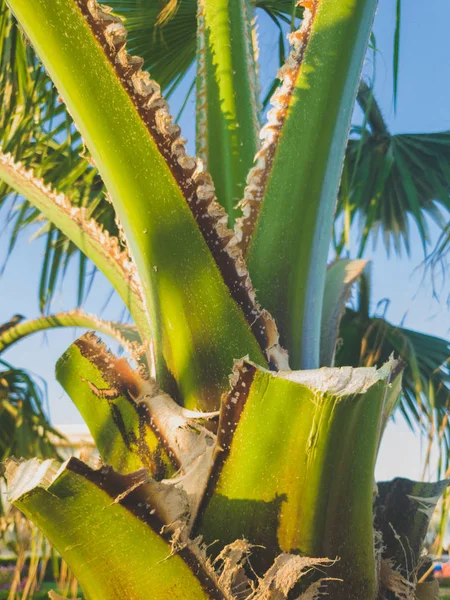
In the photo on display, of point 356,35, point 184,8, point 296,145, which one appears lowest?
point 296,145

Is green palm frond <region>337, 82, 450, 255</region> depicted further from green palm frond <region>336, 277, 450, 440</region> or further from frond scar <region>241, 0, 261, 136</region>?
frond scar <region>241, 0, 261, 136</region>

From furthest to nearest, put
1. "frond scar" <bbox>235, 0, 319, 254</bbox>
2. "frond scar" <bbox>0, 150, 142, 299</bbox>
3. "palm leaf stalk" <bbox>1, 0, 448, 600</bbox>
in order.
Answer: "frond scar" <bbox>0, 150, 142, 299</bbox> < "frond scar" <bbox>235, 0, 319, 254</bbox> < "palm leaf stalk" <bbox>1, 0, 448, 600</bbox>

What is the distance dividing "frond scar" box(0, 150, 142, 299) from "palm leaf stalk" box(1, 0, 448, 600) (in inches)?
0.5

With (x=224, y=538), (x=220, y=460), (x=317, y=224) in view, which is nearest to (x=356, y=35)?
(x=317, y=224)

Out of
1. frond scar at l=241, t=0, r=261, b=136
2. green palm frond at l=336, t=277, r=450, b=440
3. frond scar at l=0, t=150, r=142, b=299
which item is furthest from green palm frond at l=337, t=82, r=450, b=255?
frond scar at l=0, t=150, r=142, b=299

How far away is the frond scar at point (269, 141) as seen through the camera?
1.23 m

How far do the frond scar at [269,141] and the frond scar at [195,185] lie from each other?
3.9 inches

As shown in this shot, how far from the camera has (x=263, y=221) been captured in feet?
3.97

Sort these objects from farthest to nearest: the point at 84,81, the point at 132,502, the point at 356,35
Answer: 1. the point at 356,35
2. the point at 84,81
3. the point at 132,502

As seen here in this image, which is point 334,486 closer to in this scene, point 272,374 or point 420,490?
point 272,374

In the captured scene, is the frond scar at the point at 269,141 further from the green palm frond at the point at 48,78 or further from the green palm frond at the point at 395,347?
the green palm frond at the point at 395,347

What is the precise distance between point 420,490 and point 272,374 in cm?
48

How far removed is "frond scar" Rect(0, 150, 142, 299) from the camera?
1.36 m

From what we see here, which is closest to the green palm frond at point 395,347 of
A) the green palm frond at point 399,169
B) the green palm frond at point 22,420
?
the green palm frond at point 399,169
